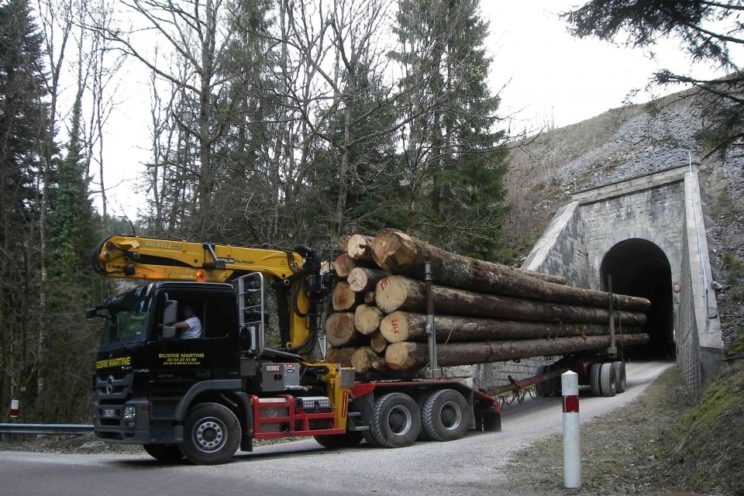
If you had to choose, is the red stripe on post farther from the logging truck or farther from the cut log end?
the cut log end

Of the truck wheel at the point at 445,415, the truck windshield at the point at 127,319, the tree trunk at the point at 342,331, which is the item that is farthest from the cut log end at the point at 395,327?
the truck windshield at the point at 127,319

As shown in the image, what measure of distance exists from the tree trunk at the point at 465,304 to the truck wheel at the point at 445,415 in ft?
5.04

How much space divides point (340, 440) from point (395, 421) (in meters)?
1.13

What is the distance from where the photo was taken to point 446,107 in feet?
60.3

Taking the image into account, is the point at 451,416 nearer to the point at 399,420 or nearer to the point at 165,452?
the point at 399,420

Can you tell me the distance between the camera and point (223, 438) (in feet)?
30.4

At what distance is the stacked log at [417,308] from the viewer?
11633mm

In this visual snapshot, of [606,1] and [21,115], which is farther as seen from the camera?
[21,115]

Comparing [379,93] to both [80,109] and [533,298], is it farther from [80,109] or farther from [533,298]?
[80,109]

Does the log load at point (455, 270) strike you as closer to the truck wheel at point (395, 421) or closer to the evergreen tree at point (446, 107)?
the truck wheel at point (395, 421)

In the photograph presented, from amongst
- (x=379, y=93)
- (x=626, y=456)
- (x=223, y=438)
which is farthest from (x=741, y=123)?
(x=379, y=93)

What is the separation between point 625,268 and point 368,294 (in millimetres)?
24586

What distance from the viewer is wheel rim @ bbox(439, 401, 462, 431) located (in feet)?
39.3

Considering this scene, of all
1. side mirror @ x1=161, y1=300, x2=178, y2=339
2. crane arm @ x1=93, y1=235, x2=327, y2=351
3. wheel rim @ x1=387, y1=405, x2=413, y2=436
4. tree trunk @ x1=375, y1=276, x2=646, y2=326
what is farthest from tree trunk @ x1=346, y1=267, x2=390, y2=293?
side mirror @ x1=161, y1=300, x2=178, y2=339
